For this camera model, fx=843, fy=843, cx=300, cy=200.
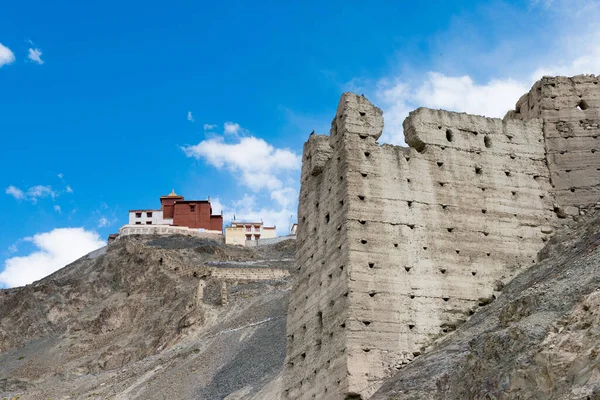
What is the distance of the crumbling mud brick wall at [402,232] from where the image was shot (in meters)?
20.8

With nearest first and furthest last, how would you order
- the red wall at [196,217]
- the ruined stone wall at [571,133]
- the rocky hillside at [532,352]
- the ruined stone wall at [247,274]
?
1. the rocky hillside at [532,352]
2. the ruined stone wall at [571,133]
3. the ruined stone wall at [247,274]
4. the red wall at [196,217]

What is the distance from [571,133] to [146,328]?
5061 cm

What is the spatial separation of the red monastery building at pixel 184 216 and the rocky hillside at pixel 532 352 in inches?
3468

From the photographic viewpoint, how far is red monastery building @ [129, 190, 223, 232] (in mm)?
106938

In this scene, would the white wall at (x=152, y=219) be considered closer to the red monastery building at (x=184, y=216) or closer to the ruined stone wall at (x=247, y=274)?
the red monastery building at (x=184, y=216)

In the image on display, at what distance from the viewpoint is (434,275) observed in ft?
72.5

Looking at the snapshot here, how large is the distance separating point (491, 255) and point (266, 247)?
266ft

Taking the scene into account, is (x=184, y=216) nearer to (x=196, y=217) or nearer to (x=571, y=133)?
(x=196, y=217)

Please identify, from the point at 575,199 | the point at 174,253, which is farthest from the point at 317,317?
the point at 174,253

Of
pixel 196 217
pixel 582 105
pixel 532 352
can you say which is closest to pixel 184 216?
pixel 196 217

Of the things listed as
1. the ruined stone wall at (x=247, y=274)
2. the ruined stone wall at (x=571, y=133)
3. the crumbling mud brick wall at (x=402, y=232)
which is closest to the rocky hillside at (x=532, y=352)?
the crumbling mud brick wall at (x=402, y=232)

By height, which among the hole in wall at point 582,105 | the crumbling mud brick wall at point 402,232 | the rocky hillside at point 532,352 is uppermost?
the hole in wall at point 582,105

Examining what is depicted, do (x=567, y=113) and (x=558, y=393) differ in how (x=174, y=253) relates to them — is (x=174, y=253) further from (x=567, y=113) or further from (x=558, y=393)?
(x=558, y=393)

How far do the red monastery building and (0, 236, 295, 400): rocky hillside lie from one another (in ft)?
27.8
